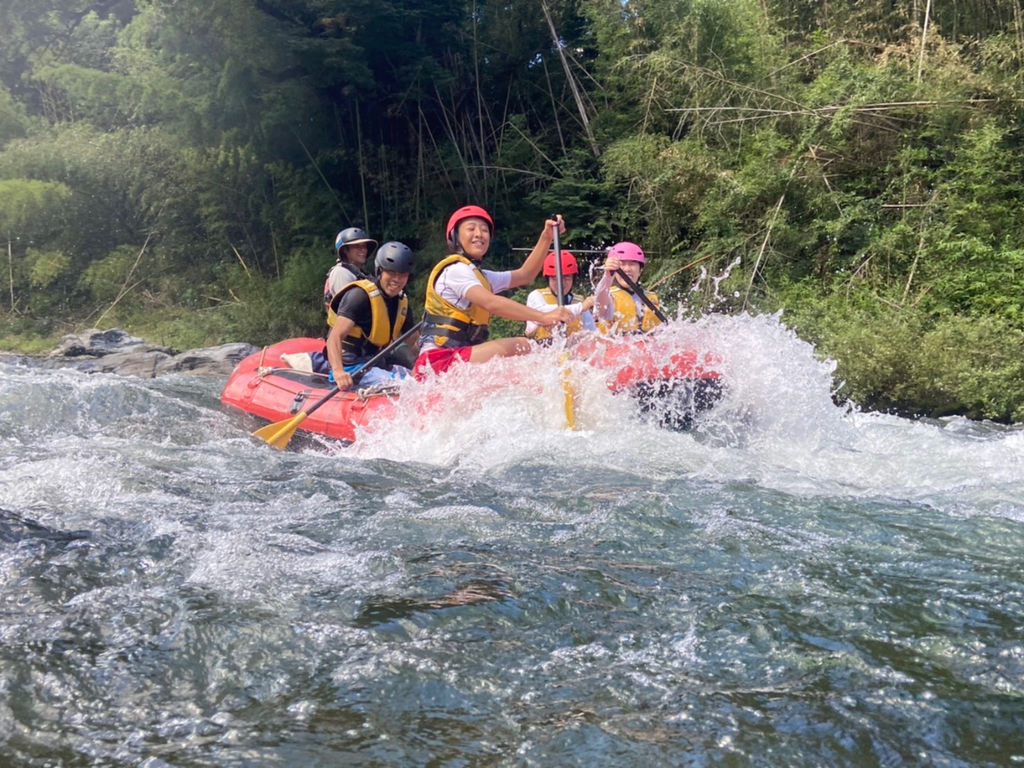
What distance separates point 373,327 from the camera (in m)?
6.41

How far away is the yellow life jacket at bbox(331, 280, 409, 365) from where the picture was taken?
20.8ft

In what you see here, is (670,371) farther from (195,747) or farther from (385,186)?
(385,186)

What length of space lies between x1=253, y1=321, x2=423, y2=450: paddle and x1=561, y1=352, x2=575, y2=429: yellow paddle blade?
4.02 feet

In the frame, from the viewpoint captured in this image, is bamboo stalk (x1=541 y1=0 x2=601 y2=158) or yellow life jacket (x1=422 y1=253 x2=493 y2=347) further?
bamboo stalk (x1=541 y1=0 x2=601 y2=158)

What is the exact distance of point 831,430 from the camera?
18.5 feet

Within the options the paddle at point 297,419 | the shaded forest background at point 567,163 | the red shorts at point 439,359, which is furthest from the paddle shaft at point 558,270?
the shaded forest background at point 567,163

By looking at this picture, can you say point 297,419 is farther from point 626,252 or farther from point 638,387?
point 626,252

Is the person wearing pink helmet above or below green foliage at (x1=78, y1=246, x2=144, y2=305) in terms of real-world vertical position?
above

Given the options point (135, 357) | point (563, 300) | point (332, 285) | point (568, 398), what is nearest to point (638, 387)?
point (568, 398)

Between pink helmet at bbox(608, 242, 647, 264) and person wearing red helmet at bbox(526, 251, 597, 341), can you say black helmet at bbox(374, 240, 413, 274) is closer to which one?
person wearing red helmet at bbox(526, 251, 597, 341)

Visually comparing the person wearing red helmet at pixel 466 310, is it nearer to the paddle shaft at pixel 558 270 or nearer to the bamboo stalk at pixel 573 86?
the paddle shaft at pixel 558 270

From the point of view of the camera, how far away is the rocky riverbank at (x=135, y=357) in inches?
459

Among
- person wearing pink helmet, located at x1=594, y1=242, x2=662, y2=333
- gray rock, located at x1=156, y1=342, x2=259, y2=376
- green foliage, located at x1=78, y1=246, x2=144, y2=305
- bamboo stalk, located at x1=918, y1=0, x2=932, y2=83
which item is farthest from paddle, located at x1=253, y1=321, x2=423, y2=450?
green foliage, located at x1=78, y1=246, x2=144, y2=305

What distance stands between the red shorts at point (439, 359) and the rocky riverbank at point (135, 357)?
6.16 m
